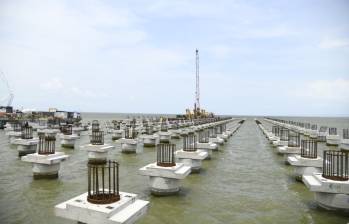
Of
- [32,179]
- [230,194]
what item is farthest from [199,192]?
[32,179]

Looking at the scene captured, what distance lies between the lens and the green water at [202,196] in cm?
798

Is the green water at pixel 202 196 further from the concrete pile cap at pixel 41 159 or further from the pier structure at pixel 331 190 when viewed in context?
the concrete pile cap at pixel 41 159

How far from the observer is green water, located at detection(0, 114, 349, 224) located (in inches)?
314

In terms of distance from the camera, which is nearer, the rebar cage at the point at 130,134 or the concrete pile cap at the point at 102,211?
the concrete pile cap at the point at 102,211

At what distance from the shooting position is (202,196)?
395 inches

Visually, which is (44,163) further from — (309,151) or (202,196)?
(309,151)

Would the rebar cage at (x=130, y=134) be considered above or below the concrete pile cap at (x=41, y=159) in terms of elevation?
above

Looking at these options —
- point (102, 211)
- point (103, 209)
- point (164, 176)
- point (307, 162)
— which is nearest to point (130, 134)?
point (164, 176)

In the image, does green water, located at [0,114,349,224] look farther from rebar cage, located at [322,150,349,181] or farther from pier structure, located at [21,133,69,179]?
rebar cage, located at [322,150,349,181]

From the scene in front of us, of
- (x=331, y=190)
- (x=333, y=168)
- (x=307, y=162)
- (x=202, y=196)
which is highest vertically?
(x=333, y=168)

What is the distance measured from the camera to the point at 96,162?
16.0 m

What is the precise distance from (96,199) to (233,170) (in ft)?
33.1

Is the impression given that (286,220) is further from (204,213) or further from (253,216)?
(204,213)

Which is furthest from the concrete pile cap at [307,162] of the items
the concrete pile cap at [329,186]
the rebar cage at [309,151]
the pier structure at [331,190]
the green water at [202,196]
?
the concrete pile cap at [329,186]
